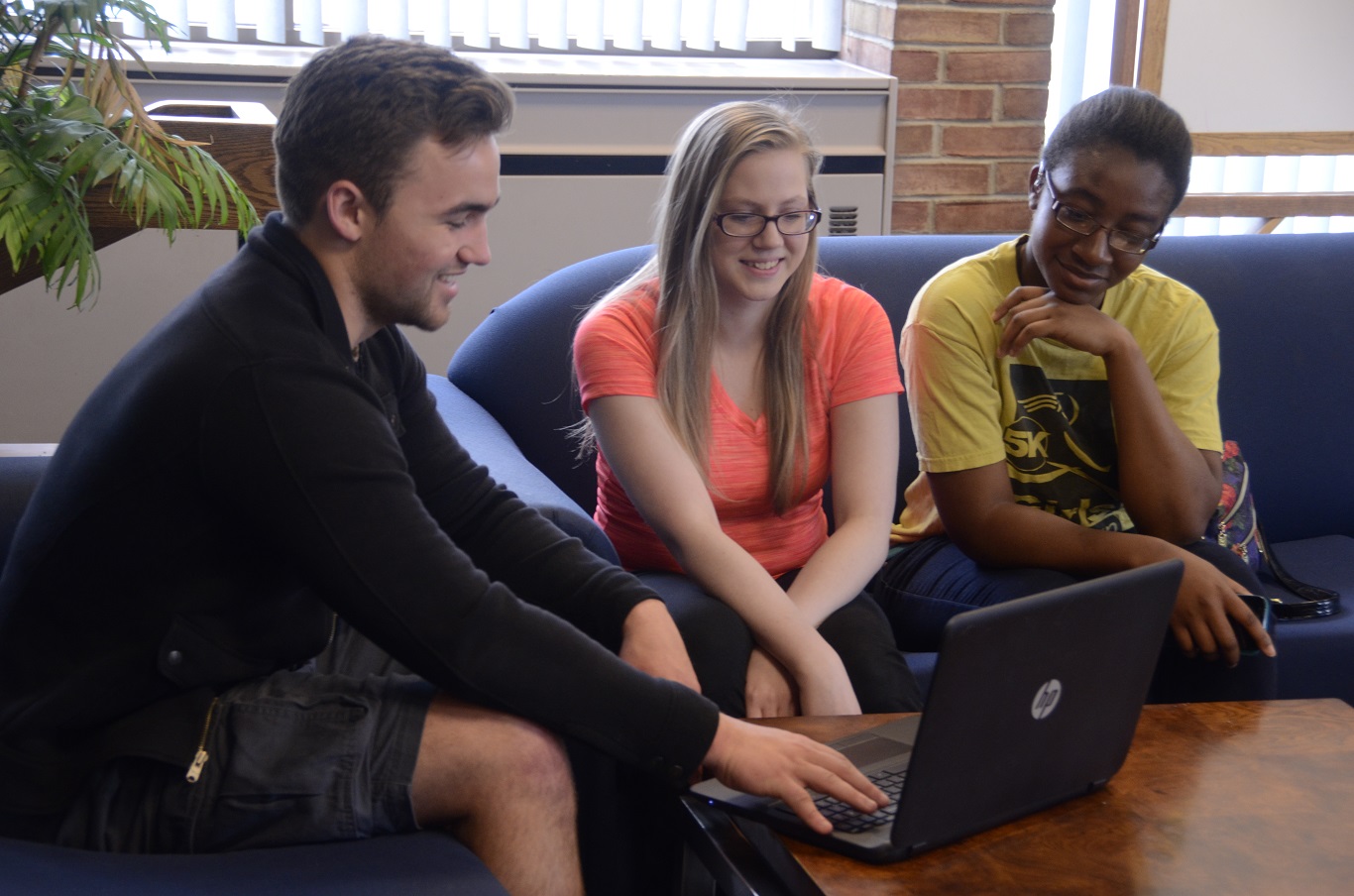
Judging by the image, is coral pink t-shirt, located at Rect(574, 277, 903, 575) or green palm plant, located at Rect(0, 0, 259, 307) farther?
coral pink t-shirt, located at Rect(574, 277, 903, 575)

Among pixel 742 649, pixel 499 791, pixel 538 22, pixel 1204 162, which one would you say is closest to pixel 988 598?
pixel 742 649

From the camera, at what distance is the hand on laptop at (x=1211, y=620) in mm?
1604

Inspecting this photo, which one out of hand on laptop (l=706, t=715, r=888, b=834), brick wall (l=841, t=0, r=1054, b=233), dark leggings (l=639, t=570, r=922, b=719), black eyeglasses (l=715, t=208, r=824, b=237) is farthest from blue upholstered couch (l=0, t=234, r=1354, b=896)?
brick wall (l=841, t=0, r=1054, b=233)

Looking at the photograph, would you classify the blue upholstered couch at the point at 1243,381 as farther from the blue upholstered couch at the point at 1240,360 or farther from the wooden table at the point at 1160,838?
the wooden table at the point at 1160,838

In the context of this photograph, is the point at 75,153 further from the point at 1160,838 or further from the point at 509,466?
the point at 1160,838

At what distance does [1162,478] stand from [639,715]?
898 millimetres

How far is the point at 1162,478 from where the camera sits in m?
1.77

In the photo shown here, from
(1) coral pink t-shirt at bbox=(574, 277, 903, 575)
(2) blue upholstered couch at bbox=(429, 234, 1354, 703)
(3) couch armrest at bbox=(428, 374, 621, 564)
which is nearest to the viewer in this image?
(3) couch armrest at bbox=(428, 374, 621, 564)

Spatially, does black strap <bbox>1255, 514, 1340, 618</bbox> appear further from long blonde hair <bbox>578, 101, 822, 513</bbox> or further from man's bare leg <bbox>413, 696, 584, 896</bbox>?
man's bare leg <bbox>413, 696, 584, 896</bbox>

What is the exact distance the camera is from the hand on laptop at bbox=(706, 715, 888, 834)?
113cm

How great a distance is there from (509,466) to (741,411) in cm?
32

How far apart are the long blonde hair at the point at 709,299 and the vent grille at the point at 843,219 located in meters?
1.25

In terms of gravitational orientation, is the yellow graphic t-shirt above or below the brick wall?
below

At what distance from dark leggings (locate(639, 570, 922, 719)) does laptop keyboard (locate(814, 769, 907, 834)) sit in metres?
0.41
